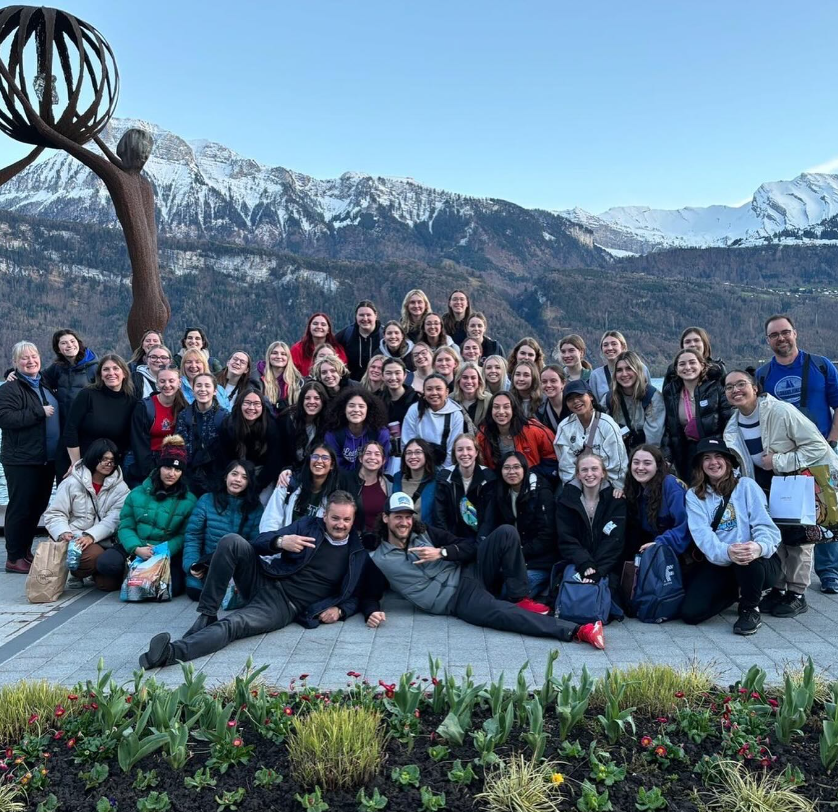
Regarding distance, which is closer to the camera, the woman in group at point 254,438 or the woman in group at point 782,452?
the woman in group at point 782,452

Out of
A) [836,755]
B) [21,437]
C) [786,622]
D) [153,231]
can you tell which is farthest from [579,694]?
[153,231]

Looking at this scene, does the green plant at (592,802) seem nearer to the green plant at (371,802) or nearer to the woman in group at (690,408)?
the green plant at (371,802)

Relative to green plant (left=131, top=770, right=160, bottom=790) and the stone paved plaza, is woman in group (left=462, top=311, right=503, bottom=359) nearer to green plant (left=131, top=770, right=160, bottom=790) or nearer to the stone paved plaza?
the stone paved plaza

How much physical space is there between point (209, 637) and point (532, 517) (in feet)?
8.40

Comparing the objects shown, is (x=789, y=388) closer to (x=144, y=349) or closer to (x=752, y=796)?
(x=752, y=796)

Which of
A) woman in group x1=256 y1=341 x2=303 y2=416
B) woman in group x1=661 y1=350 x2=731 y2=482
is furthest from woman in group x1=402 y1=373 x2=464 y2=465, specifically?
woman in group x1=661 y1=350 x2=731 y2=482

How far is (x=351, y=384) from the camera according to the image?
21.6ft

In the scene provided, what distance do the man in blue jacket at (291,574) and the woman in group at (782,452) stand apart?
2.93 meters

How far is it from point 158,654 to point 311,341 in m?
3.98

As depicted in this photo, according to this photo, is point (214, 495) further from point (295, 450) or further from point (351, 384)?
point (351, 384)

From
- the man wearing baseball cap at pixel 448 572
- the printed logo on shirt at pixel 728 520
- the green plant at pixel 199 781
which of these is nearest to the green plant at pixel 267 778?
the green plant at pixel 199 781

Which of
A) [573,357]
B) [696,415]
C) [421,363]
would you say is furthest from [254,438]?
[696,415]

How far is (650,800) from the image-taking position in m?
3.10

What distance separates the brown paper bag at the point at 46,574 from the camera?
6066 mm
